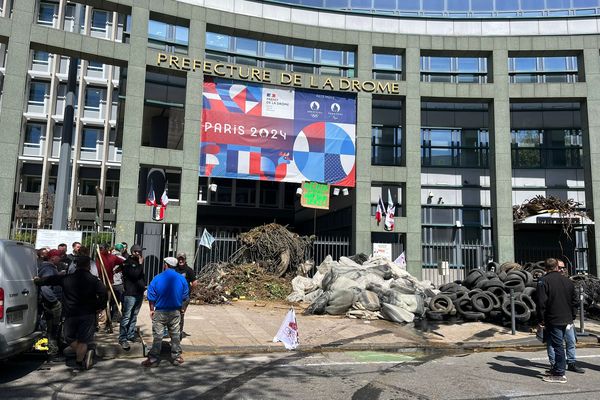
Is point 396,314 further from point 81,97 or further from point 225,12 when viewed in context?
point 81,97

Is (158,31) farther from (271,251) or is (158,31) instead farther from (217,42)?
(271,251)

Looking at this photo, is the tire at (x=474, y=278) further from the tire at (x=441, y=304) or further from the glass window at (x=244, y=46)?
the glass window at (x=244, y=46)

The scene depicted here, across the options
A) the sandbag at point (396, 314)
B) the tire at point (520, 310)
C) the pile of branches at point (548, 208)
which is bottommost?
the sandbag at point (396, 314)

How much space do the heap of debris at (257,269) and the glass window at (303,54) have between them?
10.6 m

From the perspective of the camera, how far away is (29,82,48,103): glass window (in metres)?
38.8

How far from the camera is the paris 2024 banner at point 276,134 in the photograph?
19234 mm

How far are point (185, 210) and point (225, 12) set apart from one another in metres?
8.38

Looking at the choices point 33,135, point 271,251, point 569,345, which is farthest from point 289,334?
point 33,135

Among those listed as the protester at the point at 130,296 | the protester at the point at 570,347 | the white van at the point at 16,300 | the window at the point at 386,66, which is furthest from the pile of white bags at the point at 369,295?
the window at the point at 386,66

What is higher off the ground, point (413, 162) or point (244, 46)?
point (244, 46)

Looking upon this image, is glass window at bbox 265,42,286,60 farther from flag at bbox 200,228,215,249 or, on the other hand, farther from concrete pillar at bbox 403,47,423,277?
flag at bbox 200,228,215,249

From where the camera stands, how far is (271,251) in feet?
63.7

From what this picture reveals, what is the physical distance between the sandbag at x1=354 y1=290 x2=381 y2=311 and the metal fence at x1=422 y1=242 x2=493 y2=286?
7.43 meters

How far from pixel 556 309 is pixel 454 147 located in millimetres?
17828
